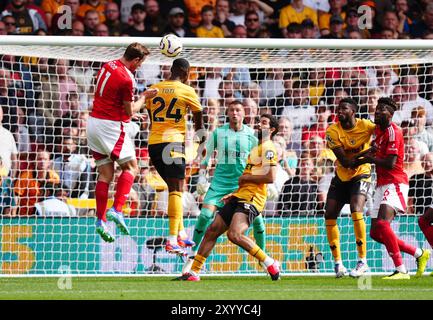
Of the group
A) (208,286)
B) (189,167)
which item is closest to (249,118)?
(189,167)

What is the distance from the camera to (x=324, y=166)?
1463 cm

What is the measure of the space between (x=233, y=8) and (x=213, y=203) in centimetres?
650

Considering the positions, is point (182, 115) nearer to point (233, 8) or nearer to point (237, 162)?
point (237, 162)

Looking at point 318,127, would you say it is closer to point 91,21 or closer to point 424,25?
point 424,25

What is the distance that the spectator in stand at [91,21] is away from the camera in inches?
677

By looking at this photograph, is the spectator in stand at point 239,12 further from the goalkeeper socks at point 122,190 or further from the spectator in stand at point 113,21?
the goalkeeper socks at point 122,190

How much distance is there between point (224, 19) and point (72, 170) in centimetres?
504

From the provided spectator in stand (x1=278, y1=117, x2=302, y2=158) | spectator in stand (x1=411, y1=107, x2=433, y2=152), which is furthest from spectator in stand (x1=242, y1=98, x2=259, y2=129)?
spectator in stand (x1=411, y1=107, x2=433, y2=152)

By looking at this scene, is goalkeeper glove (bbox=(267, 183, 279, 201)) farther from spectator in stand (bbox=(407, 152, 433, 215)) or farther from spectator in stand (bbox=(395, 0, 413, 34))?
spectator in stand (bbox=(395, 0, 413, 34))

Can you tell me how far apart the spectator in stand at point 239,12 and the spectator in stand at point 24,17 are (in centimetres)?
339

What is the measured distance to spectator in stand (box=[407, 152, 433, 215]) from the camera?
564 inches

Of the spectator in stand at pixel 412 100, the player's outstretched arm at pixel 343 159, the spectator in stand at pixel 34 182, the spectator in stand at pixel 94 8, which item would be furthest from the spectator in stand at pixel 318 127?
the spectator in stand at pixel 94 8

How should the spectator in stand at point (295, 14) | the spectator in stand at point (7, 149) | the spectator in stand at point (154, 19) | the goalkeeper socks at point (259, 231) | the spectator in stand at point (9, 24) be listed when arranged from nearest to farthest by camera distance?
the goalkeeper socks at point (259, 231), the spectator in stand at point (7, 149), the spectator in stand at point (9, 24), the spectator in stand at point (154, 19), the spectator in stand at point (295, 14)

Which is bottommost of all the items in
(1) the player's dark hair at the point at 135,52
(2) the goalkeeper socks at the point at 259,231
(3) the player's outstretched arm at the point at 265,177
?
(2) the goalkeeper socks at the point at 259,231
